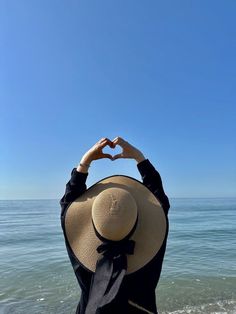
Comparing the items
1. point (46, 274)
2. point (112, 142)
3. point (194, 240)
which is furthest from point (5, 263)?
point (112, 142)

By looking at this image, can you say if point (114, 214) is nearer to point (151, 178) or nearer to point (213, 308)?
point (151, 178)

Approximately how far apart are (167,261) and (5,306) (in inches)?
253

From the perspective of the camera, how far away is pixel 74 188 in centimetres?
203

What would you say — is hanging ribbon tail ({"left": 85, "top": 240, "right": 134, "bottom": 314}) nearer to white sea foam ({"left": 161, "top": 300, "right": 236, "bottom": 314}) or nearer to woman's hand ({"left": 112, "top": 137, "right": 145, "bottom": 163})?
woman's hand ({"left": 112, "top": 137, "right": 145, "bottom": 163})

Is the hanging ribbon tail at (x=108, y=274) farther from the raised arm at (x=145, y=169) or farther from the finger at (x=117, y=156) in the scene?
the finger at (x=117, y=156)

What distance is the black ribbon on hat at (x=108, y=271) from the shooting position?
165 cm

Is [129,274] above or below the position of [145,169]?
below

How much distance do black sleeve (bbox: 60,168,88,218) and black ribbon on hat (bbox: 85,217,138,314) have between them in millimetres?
293

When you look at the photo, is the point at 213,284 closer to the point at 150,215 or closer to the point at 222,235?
the point at 150,215

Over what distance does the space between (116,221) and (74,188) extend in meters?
0.38

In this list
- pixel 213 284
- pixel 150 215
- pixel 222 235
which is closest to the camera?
pixel 150 215

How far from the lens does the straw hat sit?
5.88 ft

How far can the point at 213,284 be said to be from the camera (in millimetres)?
8820

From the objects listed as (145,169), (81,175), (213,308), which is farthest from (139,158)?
(213,308)
